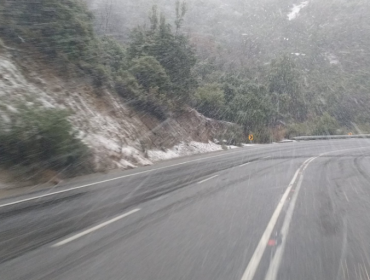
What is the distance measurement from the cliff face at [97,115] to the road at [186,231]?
173 inches

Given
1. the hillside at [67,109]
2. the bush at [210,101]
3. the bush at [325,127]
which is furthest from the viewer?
the bush at [325,127]

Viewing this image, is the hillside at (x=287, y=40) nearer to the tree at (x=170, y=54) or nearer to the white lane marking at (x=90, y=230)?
→ the tree at (x=170, y=54)

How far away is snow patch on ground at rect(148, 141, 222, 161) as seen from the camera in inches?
892

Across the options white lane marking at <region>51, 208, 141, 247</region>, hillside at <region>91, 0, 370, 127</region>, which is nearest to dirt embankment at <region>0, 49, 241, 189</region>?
white lane marking at <region>51, 208, 141, 247</region>

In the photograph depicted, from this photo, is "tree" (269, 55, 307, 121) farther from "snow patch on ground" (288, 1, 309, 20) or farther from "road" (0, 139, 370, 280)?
"snow patch on ground" (288, 1, 309, 20)

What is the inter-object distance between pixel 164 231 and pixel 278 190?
5.74 meters

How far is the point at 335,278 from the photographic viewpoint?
5.29m

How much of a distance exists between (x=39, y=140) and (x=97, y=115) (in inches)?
265

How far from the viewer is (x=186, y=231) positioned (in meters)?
7.43

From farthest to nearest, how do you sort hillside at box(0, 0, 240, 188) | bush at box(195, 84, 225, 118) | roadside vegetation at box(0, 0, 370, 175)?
bush at box(195, 84, 225, 118), roadside vegetation at box(0, 0, 370, 175), hillside at box(0, 0, 240, 188)

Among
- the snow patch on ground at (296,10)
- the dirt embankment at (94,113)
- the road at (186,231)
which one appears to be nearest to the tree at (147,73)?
the dirt embankment at (94,113)

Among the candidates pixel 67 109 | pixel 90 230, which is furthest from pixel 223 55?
pixel 90 230

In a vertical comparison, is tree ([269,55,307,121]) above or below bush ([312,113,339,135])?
above

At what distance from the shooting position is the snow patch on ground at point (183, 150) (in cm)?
2266
